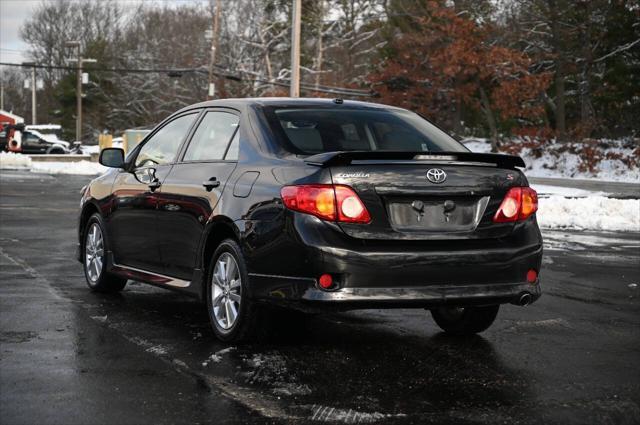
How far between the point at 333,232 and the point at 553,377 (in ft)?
4.74

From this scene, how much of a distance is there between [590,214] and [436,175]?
512 inches

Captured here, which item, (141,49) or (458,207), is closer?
(458,207)

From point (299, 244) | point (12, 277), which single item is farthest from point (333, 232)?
point (12, 277)

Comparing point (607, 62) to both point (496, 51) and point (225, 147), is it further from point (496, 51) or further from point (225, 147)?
point (225, 147)

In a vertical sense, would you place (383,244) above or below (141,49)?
below

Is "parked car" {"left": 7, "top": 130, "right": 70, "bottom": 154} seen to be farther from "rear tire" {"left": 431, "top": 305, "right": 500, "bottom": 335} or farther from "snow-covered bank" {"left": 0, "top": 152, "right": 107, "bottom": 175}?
"rear tire" {"left": 431, "top": 305, "right": 500, "bottom": 335}

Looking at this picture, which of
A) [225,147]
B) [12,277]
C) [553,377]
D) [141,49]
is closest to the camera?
[553,377]

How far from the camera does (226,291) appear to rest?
652 centimetres

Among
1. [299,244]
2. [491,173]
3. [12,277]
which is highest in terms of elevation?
[491,173]

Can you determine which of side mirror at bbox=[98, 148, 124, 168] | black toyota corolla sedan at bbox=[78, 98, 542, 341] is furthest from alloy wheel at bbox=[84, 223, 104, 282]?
black toyota corolla sedan at bbox=[78, 98, 542, 341]

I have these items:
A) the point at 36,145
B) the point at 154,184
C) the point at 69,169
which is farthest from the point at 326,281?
the point at 36,145

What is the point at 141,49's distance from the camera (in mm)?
82250

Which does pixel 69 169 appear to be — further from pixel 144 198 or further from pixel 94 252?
pixel 144 198

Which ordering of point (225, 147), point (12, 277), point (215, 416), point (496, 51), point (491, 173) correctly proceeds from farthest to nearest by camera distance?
1. point (496, 51)
2. point (12, 277)
3. point (225, 147)
4. point (491, 173)
5. point (215, 416)
